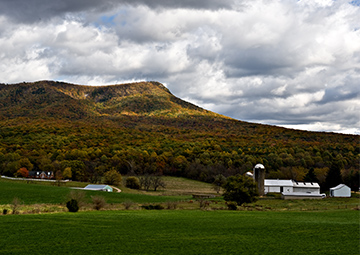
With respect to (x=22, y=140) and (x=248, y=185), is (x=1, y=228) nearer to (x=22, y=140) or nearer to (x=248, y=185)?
(x=248, y=185)

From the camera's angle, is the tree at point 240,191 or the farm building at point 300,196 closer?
the tree at point 240,191

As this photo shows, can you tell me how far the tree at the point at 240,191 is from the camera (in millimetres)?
54403

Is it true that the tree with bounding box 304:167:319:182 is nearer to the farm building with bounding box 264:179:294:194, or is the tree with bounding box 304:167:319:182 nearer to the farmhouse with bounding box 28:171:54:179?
the farm building with bounding box 264:179:294:194

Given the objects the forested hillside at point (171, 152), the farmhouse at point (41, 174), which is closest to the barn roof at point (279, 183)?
the forested hillside at point (171, 152)

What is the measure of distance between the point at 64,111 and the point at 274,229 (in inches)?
7033

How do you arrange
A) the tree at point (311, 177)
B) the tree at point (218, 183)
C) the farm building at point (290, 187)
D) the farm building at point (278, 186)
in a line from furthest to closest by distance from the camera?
the tree at point (311, 177) < the tree at point (218, 183) < the farm building at point (278, 186) < the farm building at point (290, 187)

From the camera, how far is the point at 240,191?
178 ft

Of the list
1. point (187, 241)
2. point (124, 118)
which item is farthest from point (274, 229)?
point (124, 118)

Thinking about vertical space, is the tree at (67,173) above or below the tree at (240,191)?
above

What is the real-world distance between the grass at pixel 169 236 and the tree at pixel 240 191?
72.1 feet

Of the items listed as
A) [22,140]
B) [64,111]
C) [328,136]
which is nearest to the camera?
[22,140]

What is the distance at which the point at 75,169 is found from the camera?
84000mm

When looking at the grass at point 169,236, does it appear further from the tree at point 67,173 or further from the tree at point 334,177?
the tree at point 67,173

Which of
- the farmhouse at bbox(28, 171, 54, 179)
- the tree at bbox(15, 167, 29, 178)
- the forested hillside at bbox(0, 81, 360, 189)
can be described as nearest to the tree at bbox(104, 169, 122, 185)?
the forested hillside at bbox(0, 81, 360, 189)
